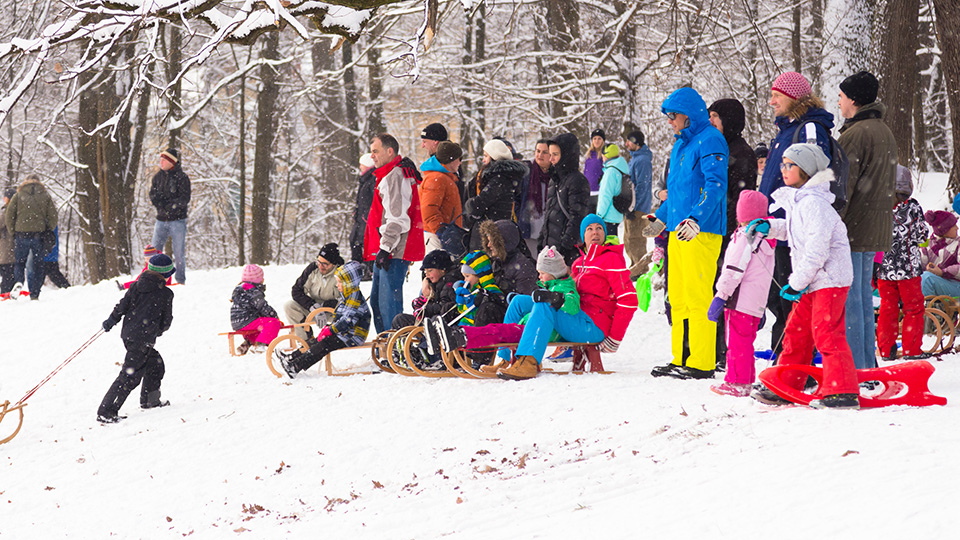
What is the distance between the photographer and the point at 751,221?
5.51 m

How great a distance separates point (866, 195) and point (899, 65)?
7535mm

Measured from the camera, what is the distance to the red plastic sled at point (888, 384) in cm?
488

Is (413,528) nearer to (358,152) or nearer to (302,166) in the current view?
(358,152)

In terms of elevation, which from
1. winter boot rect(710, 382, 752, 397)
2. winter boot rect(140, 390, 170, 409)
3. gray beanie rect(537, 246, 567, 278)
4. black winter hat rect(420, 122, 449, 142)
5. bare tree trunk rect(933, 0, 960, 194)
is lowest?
winter boot rect(140, 390, 170, 409)

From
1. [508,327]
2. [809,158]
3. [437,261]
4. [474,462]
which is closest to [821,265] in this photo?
[809,158]

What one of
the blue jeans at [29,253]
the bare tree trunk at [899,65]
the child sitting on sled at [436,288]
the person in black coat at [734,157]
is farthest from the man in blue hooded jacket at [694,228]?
the blue jeans at [29,253]

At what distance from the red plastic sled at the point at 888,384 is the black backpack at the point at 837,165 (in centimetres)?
99

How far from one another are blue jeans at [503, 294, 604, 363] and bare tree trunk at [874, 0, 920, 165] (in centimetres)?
545

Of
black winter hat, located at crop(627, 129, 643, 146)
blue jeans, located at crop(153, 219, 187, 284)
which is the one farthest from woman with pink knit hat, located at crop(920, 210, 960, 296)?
blue jeans, located at crop(153, 219, 187, 284)

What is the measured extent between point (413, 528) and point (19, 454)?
13.0 feet

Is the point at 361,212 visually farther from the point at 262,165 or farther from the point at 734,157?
the point at 262,165

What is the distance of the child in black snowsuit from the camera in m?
7.08

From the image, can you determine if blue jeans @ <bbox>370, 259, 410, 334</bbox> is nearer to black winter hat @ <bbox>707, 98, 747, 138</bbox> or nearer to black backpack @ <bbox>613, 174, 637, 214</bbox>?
black backpack @ <bbox>613, 174, 637, 214</bbox>

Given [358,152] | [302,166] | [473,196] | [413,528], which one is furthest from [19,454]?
[302,166]
